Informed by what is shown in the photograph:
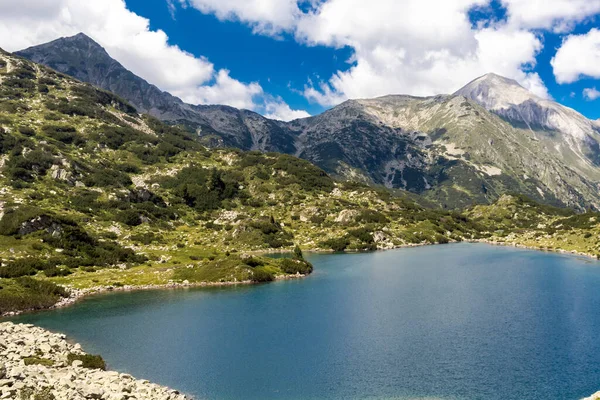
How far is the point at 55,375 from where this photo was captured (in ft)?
124

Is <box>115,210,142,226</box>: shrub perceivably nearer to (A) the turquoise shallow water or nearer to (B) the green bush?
(A) the turquoise shallow water

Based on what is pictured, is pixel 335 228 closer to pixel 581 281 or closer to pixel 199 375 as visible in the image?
pixel 581 281

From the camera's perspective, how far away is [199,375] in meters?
45.7

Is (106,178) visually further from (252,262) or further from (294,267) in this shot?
(294,267)

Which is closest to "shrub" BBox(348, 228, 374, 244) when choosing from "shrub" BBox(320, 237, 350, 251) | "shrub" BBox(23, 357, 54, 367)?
"shrub" BBox(320, 237, 350, 251)

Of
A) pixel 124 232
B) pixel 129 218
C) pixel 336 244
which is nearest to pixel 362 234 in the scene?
pixel 336 244

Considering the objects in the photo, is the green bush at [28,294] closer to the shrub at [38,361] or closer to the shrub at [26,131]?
the shrub at [38,361]

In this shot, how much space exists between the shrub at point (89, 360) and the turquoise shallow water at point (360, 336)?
8.04 ft

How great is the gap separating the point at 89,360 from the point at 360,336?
1328 inches

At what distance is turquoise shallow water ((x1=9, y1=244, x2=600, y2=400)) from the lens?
139 feet

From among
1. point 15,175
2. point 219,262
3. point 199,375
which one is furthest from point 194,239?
point 199,375

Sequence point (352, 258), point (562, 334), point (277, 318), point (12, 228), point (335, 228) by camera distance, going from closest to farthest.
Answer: point (562, 334) → point (277, 318) → point (12, 228) → point (352, 258) → point (335, 228)

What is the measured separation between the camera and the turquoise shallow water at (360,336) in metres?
42.2

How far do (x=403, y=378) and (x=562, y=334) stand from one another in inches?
1099
